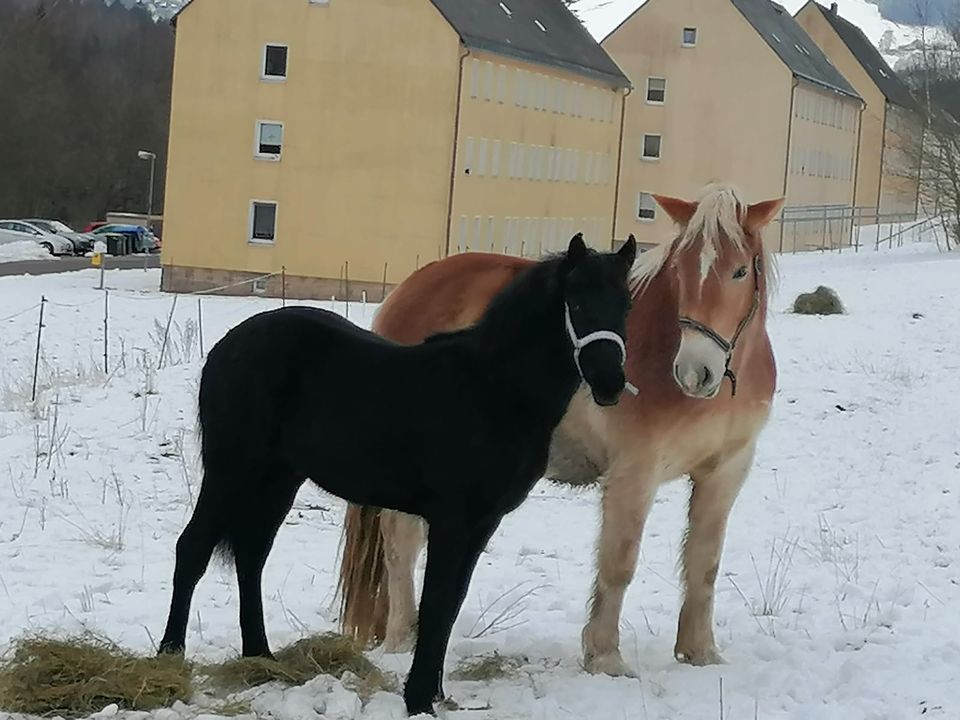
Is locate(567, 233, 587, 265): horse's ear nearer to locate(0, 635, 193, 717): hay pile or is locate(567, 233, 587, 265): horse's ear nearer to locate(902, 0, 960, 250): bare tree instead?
locate(0, 635, 193, 717): hay pile

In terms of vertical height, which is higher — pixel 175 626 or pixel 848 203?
pixel 848 203

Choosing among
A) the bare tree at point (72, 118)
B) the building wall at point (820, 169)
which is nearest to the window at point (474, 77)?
the building wall at point (820, 169)

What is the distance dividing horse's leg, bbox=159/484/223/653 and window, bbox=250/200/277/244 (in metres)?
32.6

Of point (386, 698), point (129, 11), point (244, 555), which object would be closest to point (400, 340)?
point (244, 555)

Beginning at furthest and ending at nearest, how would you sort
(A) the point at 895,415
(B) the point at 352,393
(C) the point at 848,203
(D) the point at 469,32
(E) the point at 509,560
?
(C) the point at 848,203, (D) the point at 469,32, (A) the point at 895,415, (E) the point at 509,560, (B) the point at 352,393

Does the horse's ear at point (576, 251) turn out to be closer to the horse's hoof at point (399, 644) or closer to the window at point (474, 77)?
the horse's hoof at point (399, 644)

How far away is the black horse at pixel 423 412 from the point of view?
5.02 metres

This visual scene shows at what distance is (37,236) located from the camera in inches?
2111

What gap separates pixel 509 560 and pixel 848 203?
59.0 m

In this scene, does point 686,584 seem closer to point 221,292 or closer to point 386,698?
point 386,698

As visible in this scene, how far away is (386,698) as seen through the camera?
541 cm

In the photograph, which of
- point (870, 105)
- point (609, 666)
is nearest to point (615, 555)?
point (609, 666)

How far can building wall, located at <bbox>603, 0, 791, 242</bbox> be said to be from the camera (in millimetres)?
51969

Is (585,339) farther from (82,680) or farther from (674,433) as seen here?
(82,680)
